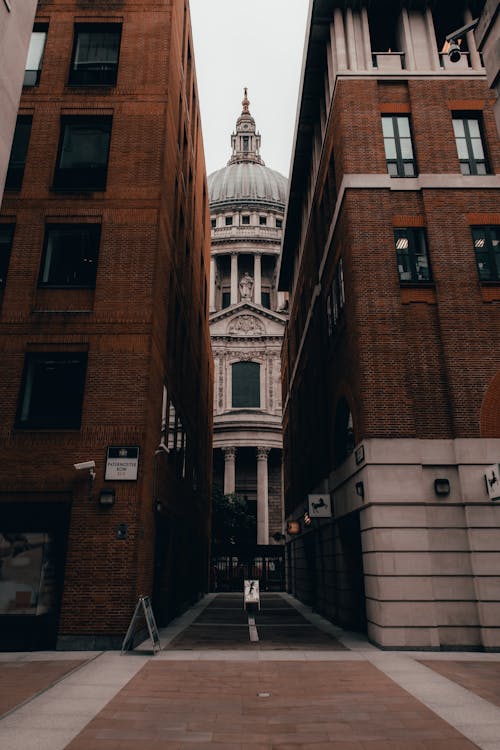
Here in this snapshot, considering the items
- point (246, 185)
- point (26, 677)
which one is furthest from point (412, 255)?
point (246, 185)

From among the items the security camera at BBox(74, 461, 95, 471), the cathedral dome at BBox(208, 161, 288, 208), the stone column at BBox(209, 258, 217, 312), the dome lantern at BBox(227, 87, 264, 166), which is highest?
the dome lantern at BBox(227, 87, 264, 166)

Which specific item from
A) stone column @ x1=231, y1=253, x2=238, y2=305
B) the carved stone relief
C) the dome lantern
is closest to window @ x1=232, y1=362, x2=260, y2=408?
the carved stone relief

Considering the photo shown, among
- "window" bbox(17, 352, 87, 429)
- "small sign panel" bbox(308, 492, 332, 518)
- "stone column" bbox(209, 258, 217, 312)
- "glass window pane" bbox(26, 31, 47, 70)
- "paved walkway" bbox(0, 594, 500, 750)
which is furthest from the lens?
"stone column" bbox(209, 258, 217, 312)

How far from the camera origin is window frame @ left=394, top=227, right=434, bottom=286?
16.5 m

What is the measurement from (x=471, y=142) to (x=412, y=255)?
4.98 m

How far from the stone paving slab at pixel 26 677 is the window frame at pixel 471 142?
17900mm

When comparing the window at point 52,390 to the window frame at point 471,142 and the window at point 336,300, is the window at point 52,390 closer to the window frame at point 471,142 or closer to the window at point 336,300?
the window at point 336,300

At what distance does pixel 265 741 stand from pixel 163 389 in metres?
12.0

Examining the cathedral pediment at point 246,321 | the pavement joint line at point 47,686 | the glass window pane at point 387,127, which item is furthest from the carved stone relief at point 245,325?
the pavement joint line at point 47,686

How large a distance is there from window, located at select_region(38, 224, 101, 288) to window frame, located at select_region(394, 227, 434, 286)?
950 cm

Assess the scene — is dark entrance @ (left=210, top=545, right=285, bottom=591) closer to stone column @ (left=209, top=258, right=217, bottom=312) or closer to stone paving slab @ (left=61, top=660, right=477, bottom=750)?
stone paving slab @ (left=61, top=660, right=477, bottom=750)

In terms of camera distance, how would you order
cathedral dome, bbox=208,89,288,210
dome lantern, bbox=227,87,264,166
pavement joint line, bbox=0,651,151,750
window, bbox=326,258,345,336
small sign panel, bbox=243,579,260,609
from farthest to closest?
dome lantern, bbox=227,87,264,166 < cathedral dome, bbox=208,89,288,210 < small sign panel, bbox=243,579,260,609 < window, bbox=326,258,345,336 < pavement joint line, bbox=0,651,151,750

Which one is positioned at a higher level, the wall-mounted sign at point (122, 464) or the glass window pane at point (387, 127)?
the glass window pane at point (387, 127)

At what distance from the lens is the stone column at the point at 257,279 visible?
268ft
